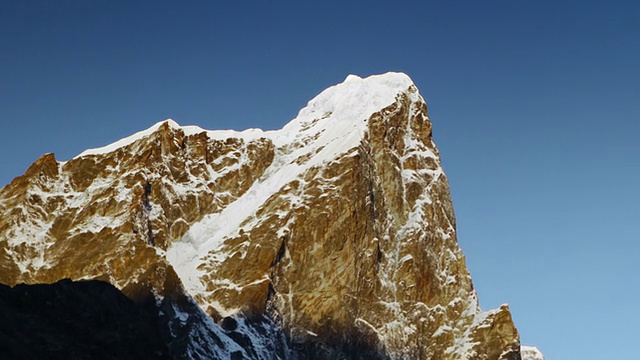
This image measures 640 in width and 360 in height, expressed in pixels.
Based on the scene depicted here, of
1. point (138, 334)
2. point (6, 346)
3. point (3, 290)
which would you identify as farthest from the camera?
point (138, 334)

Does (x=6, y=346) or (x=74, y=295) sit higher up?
(x=74, y=295)

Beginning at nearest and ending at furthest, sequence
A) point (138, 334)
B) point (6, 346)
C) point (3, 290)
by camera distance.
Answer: point (6, 346) → point (3, 290) → point (138, 334)

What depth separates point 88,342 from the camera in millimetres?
188875

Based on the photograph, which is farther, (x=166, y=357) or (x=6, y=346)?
(x=166, y=357)

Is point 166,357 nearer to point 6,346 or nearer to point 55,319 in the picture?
point 55,319

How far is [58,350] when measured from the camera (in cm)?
18225

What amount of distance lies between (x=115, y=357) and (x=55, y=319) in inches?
364

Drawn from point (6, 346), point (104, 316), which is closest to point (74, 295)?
point (104, 316)

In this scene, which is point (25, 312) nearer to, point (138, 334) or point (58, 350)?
point (58, 350)

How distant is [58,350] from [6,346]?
9.53 metres

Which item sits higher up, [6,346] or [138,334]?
[138,334]

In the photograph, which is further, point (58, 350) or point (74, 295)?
point (74, 295)

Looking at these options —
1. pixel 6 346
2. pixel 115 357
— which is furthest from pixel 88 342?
pixel 6 346

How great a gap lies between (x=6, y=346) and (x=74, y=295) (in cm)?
2401
